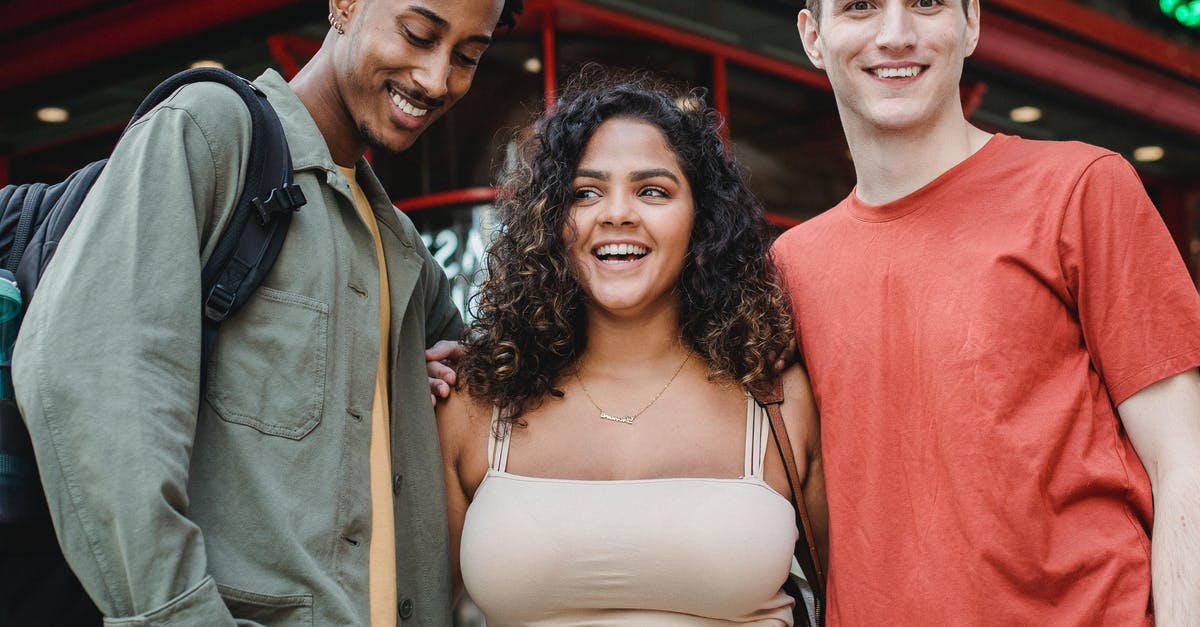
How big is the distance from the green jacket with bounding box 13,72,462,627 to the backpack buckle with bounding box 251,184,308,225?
0.06m

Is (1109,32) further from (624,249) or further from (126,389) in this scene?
(126,389)

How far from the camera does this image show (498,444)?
107 inches

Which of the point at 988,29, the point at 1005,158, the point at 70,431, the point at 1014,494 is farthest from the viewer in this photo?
the point at 988,29

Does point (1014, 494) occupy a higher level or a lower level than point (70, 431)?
lower

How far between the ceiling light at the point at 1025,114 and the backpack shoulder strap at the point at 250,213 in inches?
320

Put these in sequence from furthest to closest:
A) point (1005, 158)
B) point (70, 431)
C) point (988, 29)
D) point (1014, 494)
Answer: point (988, 29) < point (1005, 158) < point (1014, 494) < point (70, 431)

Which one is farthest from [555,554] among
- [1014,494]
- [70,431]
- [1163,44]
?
[1163,44]

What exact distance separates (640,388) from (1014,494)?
3.35ft

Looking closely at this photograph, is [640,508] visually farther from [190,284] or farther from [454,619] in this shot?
[190,284]

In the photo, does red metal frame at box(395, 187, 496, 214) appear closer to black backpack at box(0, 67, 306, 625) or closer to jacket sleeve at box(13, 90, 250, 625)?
black backpack at box(0, 67, 306, 625)

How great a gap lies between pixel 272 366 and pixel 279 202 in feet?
0.99

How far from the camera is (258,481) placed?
74.8 inches

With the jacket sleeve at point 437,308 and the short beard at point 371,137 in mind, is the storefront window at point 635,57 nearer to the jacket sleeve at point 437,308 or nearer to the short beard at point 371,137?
the jacket sleeve at point 437,308

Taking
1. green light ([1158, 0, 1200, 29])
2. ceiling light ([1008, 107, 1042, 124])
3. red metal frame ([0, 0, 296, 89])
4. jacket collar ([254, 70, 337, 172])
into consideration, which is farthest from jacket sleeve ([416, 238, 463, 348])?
green light ([1158, 0, 1200, 29])
